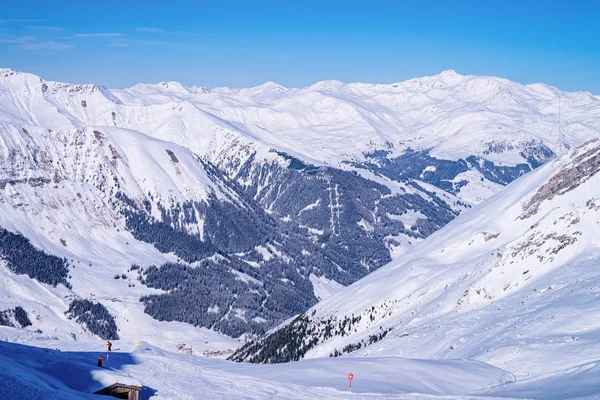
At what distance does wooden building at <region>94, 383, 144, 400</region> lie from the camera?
44.8 metres

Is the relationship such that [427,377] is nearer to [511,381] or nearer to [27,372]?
[511,381]

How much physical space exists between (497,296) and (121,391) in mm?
70558

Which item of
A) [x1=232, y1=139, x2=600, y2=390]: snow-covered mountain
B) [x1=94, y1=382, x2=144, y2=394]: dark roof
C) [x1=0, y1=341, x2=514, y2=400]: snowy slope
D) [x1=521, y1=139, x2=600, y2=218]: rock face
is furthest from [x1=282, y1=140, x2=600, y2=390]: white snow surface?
[x1=94, y1=382, x2=144, y2=394]: dark roof

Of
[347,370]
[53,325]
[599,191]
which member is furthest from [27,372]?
[53,325]

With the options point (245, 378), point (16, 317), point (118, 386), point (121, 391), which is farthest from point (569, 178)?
point (16, 317)

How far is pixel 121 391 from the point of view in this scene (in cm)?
4488

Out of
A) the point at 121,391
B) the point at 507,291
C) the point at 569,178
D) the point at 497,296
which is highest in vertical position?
the point at 569,178

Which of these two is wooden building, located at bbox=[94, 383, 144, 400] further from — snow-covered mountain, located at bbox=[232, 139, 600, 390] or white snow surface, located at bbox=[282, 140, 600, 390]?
white snow surface, located at bbox=[282, 140, 600, 390]

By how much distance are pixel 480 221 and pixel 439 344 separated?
8300 centimetres

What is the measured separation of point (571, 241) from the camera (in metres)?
101

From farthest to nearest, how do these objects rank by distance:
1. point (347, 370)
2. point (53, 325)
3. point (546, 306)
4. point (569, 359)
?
point (53, 325) < point (546, 306) < point (347, 370) < point (569, 359)

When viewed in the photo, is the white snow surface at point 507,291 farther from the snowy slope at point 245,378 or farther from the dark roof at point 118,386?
the dark roof at point 118,386

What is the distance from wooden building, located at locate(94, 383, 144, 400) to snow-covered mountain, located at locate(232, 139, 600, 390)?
27.5 metres

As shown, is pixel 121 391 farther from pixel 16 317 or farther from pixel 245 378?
pixel 16 317
